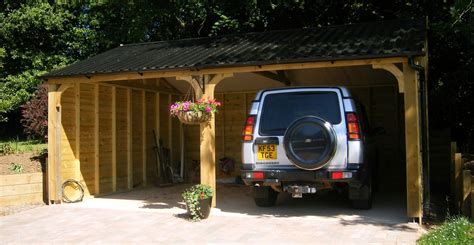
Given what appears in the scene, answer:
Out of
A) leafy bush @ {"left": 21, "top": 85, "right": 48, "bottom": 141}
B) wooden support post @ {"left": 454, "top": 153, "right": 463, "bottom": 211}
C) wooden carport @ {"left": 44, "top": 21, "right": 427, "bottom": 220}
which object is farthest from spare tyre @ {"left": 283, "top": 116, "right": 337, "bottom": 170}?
leafy bush @ {"left": 21, "top": 85, "right": 48, "bottom": 141}

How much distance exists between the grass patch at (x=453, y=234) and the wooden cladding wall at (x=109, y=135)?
286 inches

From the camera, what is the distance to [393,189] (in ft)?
36.0

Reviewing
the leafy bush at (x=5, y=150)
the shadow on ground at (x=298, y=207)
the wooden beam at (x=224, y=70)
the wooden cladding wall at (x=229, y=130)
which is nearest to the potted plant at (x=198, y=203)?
the shadow on ground at (x=298, y=207)

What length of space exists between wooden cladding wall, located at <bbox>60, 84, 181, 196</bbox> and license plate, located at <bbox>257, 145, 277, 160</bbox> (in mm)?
4629

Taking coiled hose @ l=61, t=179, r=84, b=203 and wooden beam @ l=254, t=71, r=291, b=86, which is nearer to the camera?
coiled hose @ l=61, t=179, r=84, b=203

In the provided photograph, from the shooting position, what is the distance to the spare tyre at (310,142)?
7024mm

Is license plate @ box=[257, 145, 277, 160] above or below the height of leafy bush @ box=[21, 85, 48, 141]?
below

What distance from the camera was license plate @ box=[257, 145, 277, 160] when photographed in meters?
7.50

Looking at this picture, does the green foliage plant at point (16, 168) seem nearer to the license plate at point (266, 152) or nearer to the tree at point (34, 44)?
the license plate at point (266, 152)

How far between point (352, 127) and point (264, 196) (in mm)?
2174

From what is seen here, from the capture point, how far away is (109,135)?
1114cm

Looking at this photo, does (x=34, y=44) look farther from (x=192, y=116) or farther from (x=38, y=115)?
(x=192, y=116)


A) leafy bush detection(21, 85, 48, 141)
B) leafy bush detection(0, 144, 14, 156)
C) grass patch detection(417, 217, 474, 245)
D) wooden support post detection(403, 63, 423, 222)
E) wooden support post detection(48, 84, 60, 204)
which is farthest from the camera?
leafy bush detection(21, 85, 48, 141)

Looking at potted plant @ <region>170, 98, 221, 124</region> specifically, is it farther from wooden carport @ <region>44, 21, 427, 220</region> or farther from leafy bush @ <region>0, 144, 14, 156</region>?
leafy bush @ <region>0, 144, 14, 156</region>
